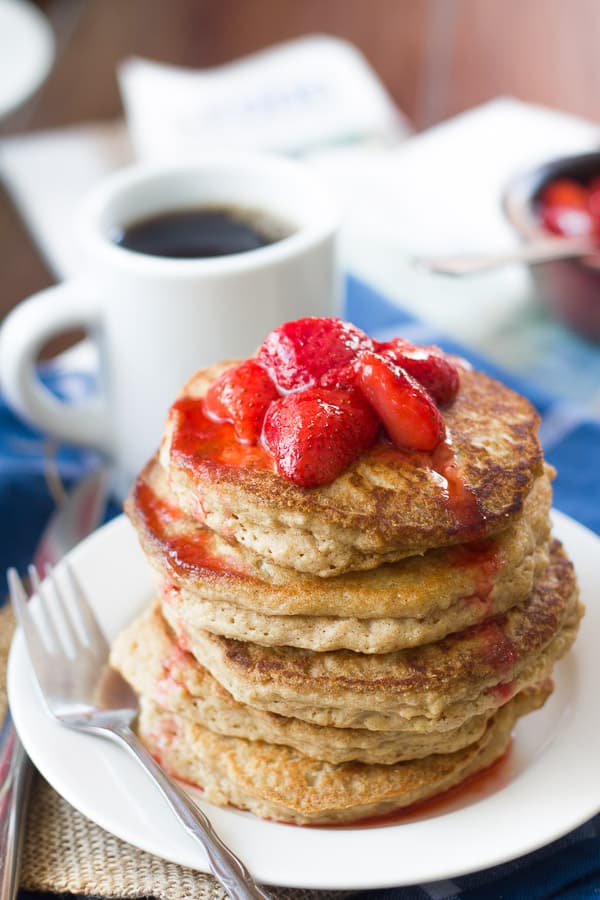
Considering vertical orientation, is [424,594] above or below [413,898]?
above

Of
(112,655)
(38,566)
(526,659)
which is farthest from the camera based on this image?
(38,566)

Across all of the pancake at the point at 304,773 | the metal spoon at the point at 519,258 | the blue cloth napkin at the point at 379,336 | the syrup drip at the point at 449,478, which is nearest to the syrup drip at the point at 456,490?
the syrup drip at the point at 449,478

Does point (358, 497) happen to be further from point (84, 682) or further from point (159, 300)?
point (159, 300)

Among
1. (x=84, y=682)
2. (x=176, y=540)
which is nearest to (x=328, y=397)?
(x=176, y=540)

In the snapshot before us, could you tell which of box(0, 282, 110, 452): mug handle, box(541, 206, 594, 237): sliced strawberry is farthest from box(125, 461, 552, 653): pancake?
box(541, 206, 594, 237): sliced strawberry

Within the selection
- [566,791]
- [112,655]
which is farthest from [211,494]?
[566,791]

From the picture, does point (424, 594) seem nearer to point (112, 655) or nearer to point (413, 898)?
point (413, 898)
